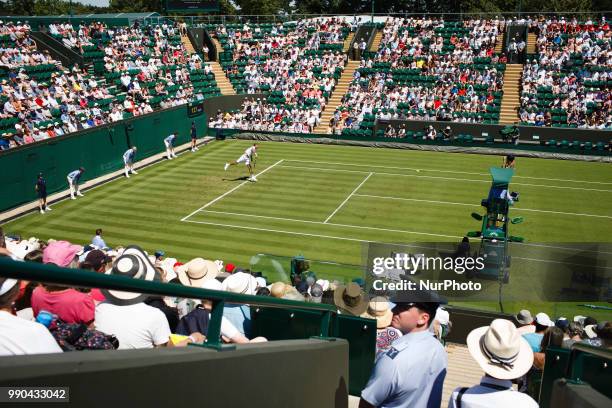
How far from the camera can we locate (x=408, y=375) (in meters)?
3.64

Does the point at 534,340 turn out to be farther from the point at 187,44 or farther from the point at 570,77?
the point at 187,44

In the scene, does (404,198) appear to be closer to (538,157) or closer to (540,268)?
(540,268)

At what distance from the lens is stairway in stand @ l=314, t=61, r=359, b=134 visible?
3622 centimetres

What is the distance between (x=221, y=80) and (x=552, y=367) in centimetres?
3916

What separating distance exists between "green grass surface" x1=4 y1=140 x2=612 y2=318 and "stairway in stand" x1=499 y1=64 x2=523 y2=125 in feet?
16.7

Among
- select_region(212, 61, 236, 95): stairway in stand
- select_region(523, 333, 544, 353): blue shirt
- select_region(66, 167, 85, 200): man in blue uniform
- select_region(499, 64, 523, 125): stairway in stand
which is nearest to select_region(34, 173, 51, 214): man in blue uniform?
select_region(66, 167, 85, 200): man in blue uniform

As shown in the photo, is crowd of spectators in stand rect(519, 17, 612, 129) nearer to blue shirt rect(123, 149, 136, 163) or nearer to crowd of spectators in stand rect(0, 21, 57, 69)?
blue shirt rect(123, 149, 136, 163)

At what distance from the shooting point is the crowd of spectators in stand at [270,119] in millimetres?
35281

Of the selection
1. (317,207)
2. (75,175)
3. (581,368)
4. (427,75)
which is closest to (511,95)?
(427,75)

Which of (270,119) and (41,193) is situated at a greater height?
(270,119)

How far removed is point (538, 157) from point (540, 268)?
18590 mm

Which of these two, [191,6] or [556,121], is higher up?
[191,6]

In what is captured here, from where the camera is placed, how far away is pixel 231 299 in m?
3.05

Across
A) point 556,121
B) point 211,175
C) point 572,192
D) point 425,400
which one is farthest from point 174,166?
point 425,400
